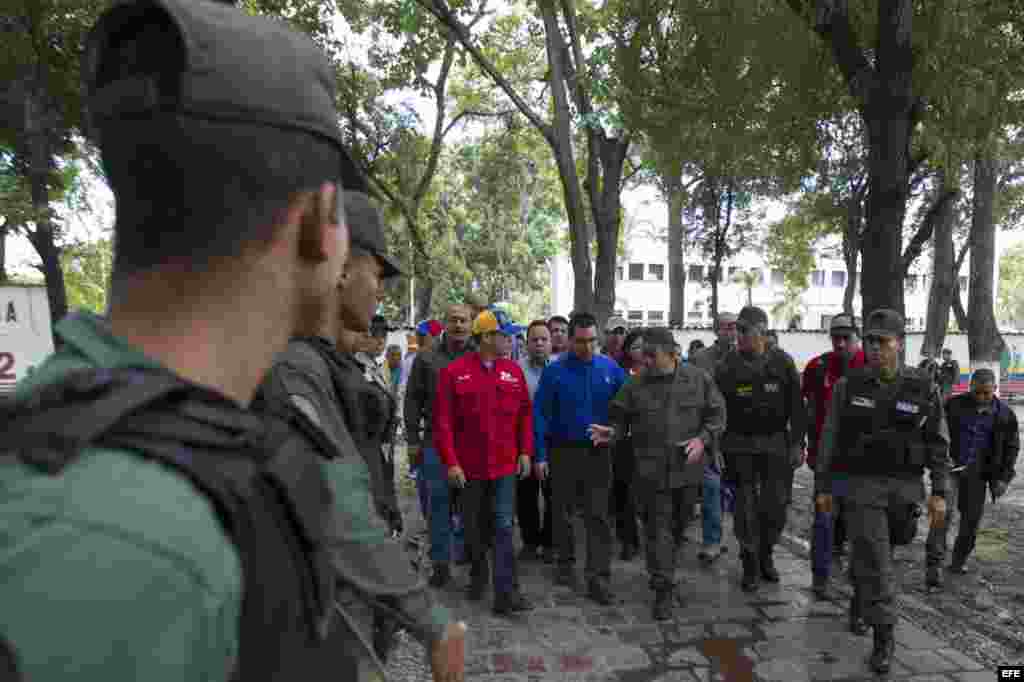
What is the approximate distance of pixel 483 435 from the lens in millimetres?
5020

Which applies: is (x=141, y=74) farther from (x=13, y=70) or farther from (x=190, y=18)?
(x=13, y=70)

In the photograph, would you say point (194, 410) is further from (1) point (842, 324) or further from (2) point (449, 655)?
(1) point (842, 324)

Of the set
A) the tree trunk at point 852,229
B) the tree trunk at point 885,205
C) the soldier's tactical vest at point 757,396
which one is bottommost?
the soldier's tactical vest at point 757,396

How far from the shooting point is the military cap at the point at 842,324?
622 centimetres

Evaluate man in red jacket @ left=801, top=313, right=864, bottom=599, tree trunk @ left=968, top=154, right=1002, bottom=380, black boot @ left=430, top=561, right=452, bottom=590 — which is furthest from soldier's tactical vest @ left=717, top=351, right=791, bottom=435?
tree trunk @ left=968, top=154, right=1002, bottom=380

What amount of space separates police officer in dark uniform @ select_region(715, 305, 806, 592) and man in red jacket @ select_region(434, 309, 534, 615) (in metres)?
1.78

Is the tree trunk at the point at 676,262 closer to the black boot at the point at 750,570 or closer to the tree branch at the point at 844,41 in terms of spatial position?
the tree branch at the point at 844,41

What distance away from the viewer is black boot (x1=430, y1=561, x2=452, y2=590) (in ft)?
17.8

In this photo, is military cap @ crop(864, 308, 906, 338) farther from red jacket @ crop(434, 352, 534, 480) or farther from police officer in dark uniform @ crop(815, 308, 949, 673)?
red jacket @ crop(434, 352, 534, 480)

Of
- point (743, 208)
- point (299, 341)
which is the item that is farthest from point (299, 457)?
point (743, 208)

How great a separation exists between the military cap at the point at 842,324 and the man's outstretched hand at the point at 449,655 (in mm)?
5464

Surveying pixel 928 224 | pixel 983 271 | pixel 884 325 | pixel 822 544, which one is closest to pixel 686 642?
pixel 822 544

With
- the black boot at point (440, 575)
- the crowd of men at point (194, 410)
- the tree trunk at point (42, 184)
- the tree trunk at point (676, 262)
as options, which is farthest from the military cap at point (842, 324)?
the tree trunk at point (676, 262)

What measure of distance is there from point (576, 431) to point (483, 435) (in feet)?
2.70
